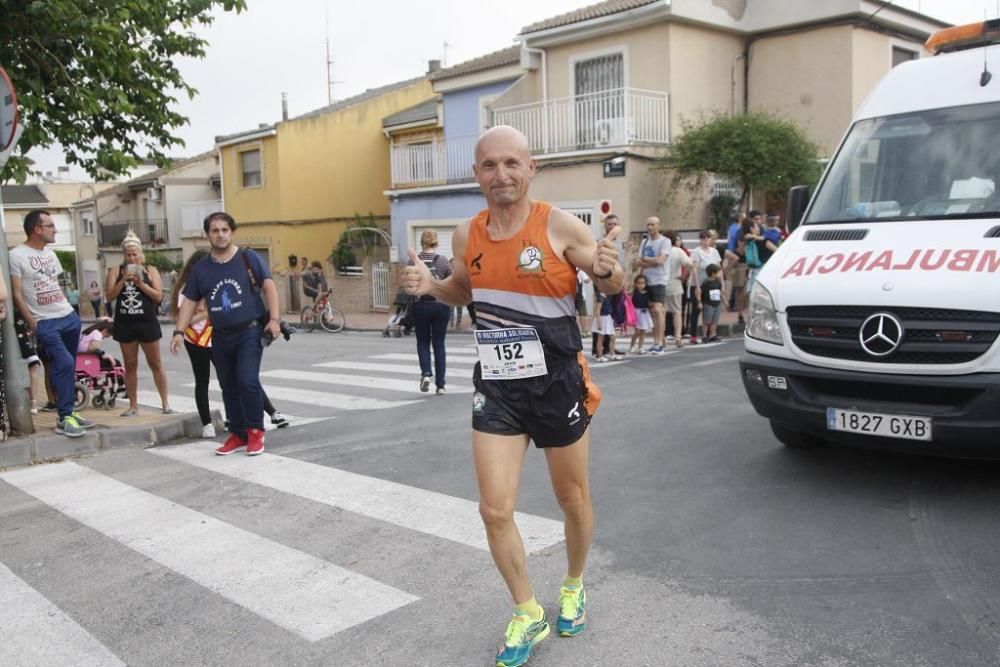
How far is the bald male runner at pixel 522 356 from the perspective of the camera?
354 cm

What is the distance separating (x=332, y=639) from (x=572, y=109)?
19676mm

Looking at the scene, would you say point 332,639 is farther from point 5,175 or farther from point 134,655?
point 5,175

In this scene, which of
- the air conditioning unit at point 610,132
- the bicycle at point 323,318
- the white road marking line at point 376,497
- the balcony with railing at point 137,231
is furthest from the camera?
the balcony with railing at point 137,231

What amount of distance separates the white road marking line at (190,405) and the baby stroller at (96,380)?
432 millimetres

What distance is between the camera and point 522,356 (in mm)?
3627

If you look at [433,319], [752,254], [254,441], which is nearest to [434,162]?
[752,254]

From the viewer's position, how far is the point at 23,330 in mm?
8219

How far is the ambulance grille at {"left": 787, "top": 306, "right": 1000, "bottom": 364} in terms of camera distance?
4.85m

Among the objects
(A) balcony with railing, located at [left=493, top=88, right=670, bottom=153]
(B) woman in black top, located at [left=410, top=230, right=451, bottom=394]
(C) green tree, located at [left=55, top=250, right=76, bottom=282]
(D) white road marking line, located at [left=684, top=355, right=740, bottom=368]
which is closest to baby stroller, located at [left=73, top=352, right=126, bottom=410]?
(B) woman in black top, located at [left=410, top=230, right=451, bottom=394]

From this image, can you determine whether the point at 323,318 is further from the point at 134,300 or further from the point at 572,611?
the point at 572,611

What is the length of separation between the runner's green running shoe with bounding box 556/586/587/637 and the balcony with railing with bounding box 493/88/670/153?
17.4 m

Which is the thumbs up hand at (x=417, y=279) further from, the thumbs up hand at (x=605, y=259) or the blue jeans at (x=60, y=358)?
the blue jeans at (x=60, y=358)

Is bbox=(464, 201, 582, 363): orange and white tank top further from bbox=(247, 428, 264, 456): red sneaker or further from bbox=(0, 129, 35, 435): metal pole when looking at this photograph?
bbox=(0, 129, 35, 435): metal pole

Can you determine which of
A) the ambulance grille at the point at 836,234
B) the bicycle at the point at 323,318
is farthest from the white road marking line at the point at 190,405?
the bicycle at the point at 323,318
